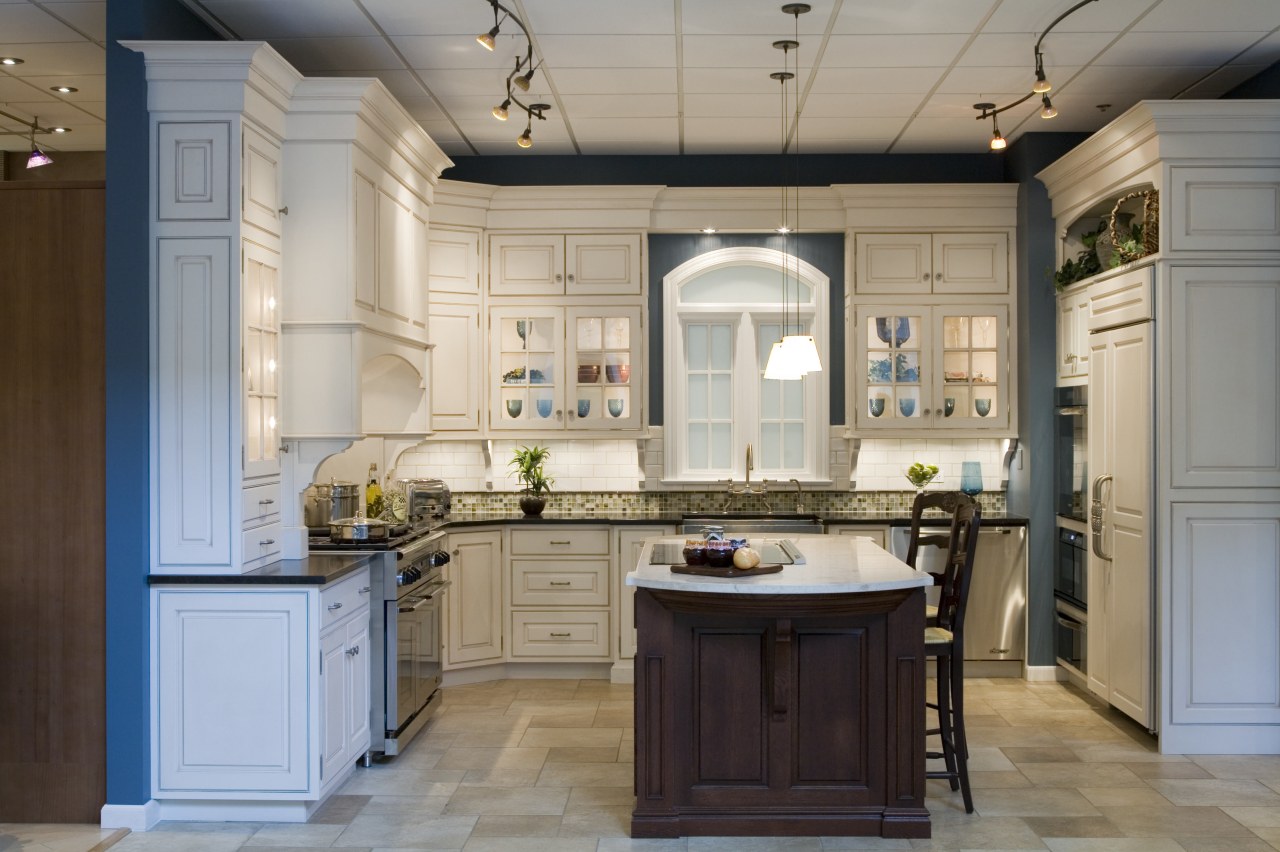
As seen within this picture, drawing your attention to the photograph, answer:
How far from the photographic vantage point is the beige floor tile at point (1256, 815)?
4.29 meters

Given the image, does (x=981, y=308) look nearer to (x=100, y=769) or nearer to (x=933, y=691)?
(x=933, y=691)

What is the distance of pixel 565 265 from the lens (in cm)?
707

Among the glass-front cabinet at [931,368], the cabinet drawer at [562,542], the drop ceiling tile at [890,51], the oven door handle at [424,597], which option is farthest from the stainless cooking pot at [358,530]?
the glass-front cabinet at [931,368]

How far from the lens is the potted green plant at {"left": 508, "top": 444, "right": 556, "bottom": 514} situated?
6.98 meters

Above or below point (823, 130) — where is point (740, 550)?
below

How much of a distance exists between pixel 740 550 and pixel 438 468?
3.59 metres

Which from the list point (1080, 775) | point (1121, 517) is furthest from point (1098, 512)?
point (1080, 775)

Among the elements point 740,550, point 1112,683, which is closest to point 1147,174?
point 1112,683

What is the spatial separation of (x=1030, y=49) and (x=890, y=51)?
65cm

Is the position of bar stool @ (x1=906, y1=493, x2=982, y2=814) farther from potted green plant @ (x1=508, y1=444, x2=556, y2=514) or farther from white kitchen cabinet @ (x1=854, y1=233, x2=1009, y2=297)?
potted green plant @ (x1=508, y1=444, x2=556, y2=514)

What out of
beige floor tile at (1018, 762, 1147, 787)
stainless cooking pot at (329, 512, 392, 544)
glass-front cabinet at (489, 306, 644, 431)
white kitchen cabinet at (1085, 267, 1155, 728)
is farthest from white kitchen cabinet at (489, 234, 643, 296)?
beige floor tile at (1018, 762, 1147, 787)

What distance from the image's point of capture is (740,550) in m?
4.12

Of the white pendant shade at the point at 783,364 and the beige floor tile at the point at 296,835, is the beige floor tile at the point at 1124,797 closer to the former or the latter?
the white pendant shade at the point at 783,364

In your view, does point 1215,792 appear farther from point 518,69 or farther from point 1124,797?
point 518,69
